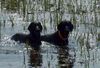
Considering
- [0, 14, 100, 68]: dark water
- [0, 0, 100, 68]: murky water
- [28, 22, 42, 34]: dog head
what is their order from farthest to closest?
[28, 22, 42, 34]: dog head, [0, 0, 100, 68]: murky water, [0, 14, 100, 68]: dark water

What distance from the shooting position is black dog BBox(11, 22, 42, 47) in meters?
11.1

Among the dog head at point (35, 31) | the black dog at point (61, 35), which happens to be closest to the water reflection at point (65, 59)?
the black dog at point (61, 35)

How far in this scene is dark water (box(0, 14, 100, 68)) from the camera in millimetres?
8258

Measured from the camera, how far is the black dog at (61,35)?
1117 centimetres

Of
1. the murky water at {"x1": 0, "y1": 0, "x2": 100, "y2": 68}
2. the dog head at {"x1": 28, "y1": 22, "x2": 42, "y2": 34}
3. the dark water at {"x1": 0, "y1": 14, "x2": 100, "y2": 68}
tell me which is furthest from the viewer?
the dog head at {"x1": 28, "y1": 22, "x2": 42, "y2": 34}

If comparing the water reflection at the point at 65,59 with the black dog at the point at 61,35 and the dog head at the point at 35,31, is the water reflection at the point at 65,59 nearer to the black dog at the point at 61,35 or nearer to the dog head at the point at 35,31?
the black dog at the point at 61,35

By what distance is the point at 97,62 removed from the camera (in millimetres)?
8516

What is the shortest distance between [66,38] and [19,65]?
10.6 feet

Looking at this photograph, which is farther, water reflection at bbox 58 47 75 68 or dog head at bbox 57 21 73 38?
dog head at bbox 57 21 73 38

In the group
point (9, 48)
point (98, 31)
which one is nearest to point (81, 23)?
point (98, 31)

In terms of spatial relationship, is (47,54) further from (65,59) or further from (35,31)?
(35,31)

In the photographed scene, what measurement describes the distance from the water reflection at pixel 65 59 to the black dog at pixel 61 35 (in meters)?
0.77

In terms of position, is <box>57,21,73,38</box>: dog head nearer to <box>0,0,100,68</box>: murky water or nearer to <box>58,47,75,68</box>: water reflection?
<box>0,0,100,68</box>: murky water

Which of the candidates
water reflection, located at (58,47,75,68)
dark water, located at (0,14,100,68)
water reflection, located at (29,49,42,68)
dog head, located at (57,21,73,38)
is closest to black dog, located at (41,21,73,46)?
dog head, located at (57,21,73,38)
